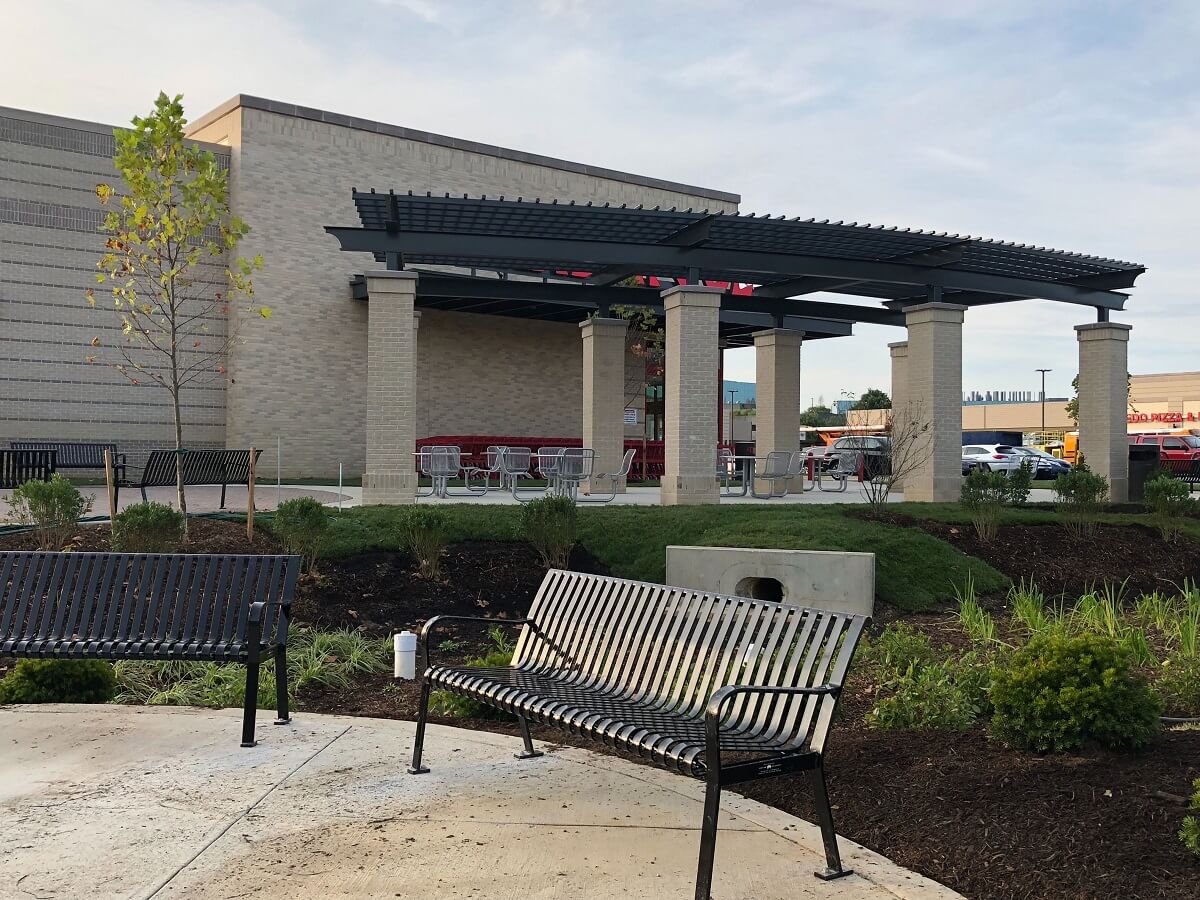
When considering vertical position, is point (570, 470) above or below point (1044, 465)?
above

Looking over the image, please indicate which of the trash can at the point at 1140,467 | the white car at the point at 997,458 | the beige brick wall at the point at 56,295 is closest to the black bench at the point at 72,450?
the beige brick wall at the point at 56,295

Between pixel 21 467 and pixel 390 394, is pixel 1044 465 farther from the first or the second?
pixel 21 467

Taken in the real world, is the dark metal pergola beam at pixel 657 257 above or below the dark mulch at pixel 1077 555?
above

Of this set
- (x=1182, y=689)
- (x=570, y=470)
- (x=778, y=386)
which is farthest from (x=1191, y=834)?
(x=778, y=386)

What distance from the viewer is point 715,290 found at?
16562 millimetres

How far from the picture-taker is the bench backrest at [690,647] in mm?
3912

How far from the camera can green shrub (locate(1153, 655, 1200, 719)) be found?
17.8 feet

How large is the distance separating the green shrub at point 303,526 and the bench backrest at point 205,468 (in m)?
3.92

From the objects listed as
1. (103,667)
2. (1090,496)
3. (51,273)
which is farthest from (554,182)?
(103,667)

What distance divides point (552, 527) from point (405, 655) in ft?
11.7

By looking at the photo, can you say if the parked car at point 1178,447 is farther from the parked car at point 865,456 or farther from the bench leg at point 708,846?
the bench leg at point 708,846

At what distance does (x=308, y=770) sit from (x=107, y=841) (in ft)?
3.48

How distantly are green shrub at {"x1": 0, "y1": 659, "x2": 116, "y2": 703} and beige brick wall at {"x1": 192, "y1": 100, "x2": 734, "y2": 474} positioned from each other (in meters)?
18.8

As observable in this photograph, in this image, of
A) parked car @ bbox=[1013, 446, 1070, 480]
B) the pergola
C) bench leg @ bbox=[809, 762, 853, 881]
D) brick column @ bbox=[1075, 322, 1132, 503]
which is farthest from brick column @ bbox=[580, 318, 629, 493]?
parked car @ bbox=[1013, 446, 1070, 480]
